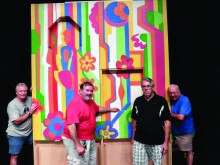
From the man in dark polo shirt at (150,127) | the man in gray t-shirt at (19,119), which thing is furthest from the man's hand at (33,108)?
the man in dark polo shirt at (150,127)

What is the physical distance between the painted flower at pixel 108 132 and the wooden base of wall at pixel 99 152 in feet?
0.25

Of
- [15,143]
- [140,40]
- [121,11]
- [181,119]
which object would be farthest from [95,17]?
[15,143]

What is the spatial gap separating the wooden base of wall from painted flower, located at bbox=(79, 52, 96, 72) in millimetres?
838

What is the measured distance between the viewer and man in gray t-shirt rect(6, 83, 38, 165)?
3.26 meters

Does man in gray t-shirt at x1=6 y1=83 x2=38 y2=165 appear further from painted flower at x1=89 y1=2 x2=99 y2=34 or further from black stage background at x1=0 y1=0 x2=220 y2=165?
painted flower at x1=89 y1=2 x2=99 y2=34

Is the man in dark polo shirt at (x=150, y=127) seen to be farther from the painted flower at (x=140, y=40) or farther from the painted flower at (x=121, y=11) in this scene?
the painted flower at (x=121, y=11)

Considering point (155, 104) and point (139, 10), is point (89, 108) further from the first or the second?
point (139, 10)

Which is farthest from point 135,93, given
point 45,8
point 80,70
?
point 45,8

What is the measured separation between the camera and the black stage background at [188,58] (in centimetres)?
425

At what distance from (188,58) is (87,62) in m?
1.92

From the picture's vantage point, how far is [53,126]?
3.25 meters

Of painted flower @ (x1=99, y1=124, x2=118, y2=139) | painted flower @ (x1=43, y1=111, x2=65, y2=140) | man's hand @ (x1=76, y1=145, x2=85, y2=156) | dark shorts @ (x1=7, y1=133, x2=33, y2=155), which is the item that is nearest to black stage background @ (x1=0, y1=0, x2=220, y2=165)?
dark shorts @ (x1=7, y1=133, x2=33, y2=155)

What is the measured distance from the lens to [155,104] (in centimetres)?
289

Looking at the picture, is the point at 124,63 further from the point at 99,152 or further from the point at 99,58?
the point at 99,152
